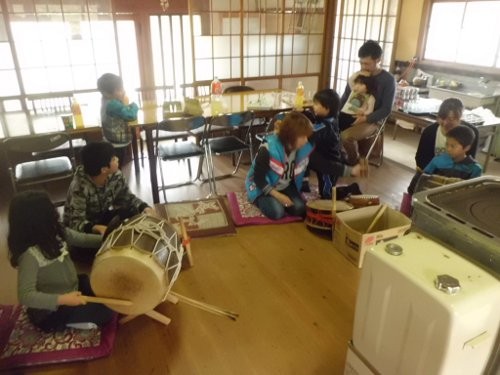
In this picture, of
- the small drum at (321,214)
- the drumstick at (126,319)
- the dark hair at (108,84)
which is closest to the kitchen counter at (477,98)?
the small drum at (321,214)

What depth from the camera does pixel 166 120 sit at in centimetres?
305

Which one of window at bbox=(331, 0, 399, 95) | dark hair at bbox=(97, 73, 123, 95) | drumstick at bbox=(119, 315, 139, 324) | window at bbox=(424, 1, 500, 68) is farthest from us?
window at bbox=(331, 0, 399, 95)

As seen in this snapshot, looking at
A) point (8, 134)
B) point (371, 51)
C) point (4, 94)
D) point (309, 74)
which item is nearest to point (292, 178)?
point (371, 51)

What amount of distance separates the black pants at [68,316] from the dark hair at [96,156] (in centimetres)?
76

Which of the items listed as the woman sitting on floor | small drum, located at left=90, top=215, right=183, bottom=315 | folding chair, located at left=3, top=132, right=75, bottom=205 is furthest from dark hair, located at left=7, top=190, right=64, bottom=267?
the woman sitting on floor

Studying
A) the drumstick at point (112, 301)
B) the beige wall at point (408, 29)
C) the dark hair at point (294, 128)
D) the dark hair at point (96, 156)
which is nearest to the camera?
the drumstick at point (112, 301)

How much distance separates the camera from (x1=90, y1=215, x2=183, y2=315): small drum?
5.34ft

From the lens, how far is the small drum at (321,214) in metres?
2.73

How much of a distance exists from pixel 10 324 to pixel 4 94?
3496mm

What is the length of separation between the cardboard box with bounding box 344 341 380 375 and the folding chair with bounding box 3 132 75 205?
2509 mm

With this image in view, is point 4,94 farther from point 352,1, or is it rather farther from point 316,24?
point 352,1

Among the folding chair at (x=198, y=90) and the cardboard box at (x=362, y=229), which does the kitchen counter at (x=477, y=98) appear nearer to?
the cardboard box at (x=362, y=229)

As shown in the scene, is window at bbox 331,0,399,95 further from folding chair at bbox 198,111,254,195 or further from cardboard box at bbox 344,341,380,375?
cardboard box at bbox 344,341,380,375

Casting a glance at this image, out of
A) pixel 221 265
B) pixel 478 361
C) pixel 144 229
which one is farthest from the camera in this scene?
pixel 221 265
